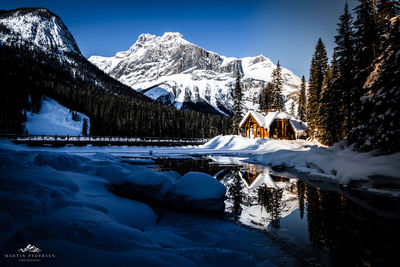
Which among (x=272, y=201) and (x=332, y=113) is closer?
(x=272, y=201)

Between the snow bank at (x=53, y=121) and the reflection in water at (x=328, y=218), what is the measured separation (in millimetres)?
64608

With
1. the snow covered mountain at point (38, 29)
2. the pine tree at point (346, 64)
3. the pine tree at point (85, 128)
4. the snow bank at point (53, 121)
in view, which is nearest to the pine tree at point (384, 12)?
the pine tree at point (346, 64)

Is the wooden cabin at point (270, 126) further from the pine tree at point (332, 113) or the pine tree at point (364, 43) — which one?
the pine tree at point (364, 43)

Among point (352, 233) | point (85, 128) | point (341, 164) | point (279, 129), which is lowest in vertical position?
point (352, 233)

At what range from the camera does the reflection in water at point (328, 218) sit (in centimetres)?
424

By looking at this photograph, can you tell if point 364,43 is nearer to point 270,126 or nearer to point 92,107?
point 270,126

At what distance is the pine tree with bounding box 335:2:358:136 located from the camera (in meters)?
21.6

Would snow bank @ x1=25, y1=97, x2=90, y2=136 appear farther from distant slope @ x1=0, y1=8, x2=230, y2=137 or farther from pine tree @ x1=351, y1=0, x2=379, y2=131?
pine tree @ x1=351, y1=0, x2=379, y2=131

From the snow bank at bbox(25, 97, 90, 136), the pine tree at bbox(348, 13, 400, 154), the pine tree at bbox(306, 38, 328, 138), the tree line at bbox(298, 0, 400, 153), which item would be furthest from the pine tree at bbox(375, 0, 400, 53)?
the snow bank at bbox(25, 97, 90, 136)

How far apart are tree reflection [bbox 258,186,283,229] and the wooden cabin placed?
34.5 metres

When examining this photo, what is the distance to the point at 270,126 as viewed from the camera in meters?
43.4

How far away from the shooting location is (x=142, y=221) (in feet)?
18.1

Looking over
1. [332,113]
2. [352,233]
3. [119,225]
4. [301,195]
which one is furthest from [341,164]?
[332,113]

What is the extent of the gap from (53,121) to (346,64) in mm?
73624
